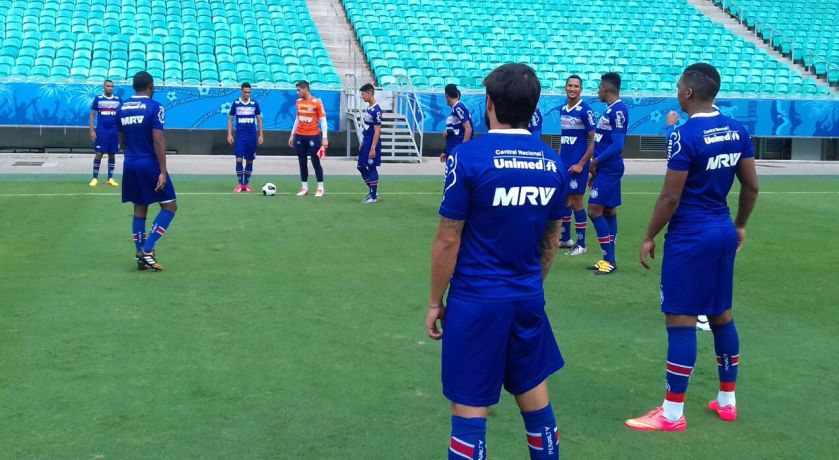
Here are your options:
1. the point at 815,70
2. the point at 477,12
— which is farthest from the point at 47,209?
the point at 815,70

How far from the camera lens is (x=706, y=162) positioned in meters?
5.32

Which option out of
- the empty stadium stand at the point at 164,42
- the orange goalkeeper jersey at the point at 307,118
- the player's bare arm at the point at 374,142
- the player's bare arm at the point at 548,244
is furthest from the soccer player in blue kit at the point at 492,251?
the empty stadium stand at the point at 164,42

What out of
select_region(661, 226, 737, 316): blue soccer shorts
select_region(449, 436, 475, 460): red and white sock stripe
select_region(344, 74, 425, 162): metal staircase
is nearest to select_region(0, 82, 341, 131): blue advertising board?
select_region(344, 74, 425, 162): metal staircase

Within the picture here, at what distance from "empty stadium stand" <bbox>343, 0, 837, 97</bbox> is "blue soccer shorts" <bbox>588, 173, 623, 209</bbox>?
634 inches

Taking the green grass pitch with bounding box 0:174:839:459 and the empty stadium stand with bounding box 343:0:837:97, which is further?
the empty stadium stand with bounding box 343:0:837:97

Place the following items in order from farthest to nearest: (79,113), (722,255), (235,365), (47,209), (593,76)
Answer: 1. (593,76)
2. (79,113)
3. (47,209)
4. (235,365)
5. (722,255)

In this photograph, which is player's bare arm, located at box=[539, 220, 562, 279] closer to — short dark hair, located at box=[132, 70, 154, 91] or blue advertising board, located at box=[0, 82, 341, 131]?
short dark hair, located at box=[132, 70, 154, 91]

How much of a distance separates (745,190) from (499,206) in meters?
2.45

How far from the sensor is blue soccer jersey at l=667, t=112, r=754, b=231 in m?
5.30

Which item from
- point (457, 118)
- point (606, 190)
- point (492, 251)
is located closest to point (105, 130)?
point (457, 118)

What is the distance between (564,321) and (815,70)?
26.8 meters

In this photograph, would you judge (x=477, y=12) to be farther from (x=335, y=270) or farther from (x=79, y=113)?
(x=335, y=270)

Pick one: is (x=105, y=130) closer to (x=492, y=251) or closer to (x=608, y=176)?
(x=608, y=176)

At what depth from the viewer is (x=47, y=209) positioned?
14188 millimetres
